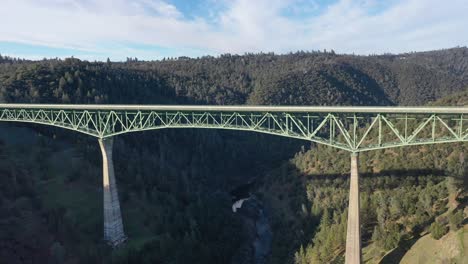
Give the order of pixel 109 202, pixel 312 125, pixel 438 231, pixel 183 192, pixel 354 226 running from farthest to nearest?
pixel 183 192, pixel 109 202, pixel 312 125, pixel 438 231, pixel 354 226

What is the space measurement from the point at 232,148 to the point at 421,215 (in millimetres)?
73123

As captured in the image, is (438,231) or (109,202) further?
(109,202)

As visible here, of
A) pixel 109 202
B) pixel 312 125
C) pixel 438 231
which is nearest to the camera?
pixel 438 231

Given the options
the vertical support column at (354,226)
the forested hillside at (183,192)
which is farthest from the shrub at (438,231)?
the vertical support column at (354,226)

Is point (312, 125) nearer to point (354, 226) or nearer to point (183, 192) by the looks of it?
point (354, 226)

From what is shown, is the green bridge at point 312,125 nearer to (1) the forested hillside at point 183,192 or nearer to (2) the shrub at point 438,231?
(1) the forested hillside at point 183,192

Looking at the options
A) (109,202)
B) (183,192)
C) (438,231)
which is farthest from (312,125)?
(183,192)

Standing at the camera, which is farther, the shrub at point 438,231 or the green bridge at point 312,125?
the shrub at point 438,231

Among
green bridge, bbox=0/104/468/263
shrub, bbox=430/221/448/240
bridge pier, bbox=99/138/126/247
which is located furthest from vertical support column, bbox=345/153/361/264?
bridge pier, bbox=99/138/126/247

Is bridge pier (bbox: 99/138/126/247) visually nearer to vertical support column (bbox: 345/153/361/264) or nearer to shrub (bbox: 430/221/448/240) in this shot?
vertical support column (bbox: 345/153/361/264)

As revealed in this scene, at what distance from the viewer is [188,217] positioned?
54.3 meters

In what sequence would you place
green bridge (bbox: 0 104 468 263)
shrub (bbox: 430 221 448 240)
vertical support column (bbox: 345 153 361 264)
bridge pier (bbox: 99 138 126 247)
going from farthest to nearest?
bridge pier (bbox: 99 138 126 247) → shrub (bbox: 430 221 448 240) → vertical support column (bbox: 345 153 361 264) → green bridge (bbox: 0 104 468 263)

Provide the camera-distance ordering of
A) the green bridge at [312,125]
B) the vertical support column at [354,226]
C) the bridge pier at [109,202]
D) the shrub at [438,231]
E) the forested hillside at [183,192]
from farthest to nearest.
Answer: the bridge pier at [109,202] < the forested hillside at [183,192] < the shrub at [438,231] < the vertical support column at [354,226] < the green bridge at [312,125]

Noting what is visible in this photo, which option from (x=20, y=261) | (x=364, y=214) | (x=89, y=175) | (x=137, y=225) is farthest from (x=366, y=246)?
(x=89, y=175)
